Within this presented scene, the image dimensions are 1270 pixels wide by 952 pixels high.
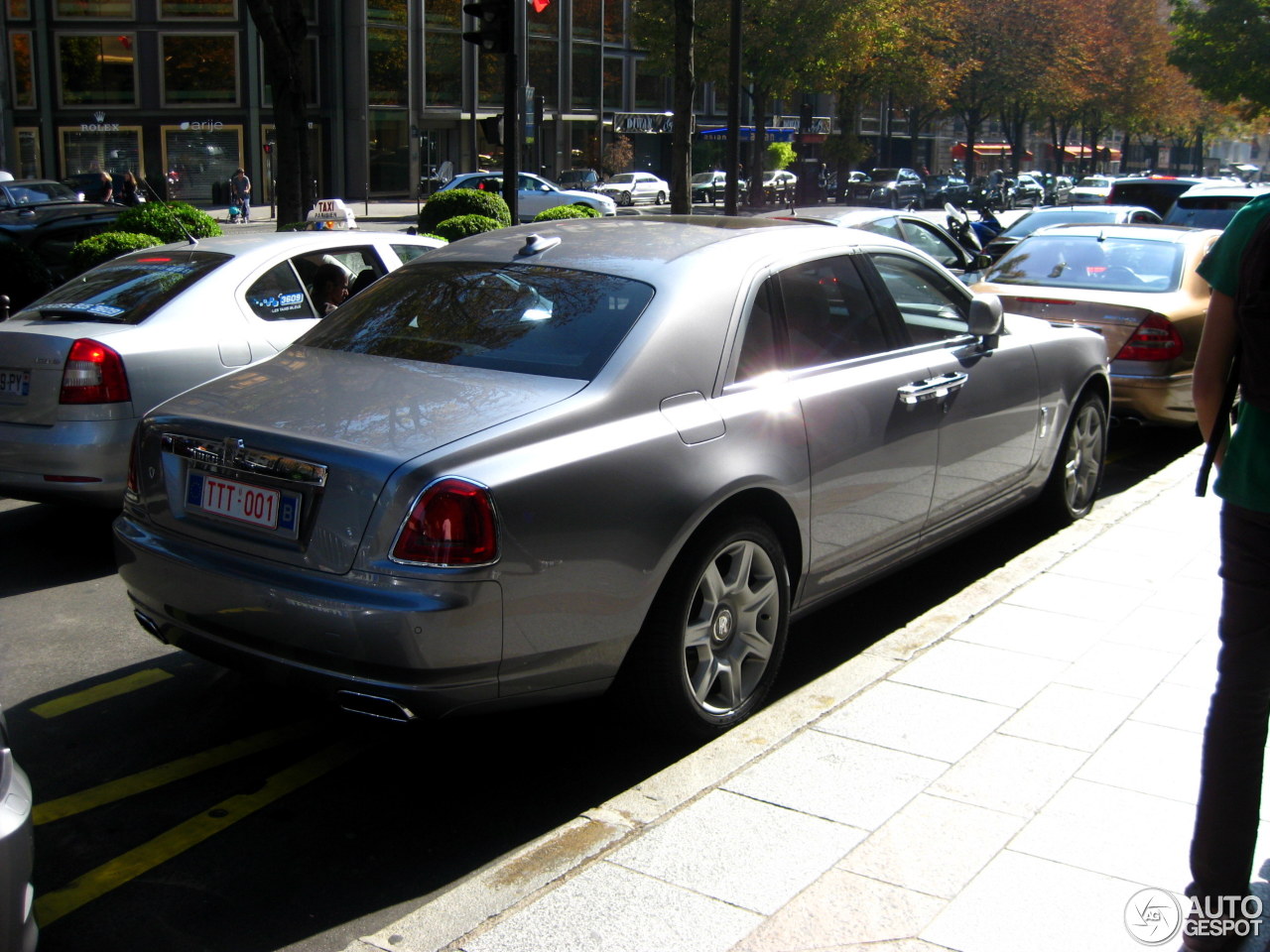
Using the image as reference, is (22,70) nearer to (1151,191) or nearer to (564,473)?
(1151,191)

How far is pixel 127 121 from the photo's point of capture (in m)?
48.8

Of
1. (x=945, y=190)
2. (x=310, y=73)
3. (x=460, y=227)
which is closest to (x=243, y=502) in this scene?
(x=460, y=227)

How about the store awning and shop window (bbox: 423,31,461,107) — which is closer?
shop window (bbox: 423,31,461,107)

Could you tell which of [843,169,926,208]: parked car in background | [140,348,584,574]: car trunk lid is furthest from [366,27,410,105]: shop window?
[140,348,584,574]: car trunk lid

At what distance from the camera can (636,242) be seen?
486 cm

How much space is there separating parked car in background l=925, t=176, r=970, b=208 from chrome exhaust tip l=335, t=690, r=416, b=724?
47.1 m

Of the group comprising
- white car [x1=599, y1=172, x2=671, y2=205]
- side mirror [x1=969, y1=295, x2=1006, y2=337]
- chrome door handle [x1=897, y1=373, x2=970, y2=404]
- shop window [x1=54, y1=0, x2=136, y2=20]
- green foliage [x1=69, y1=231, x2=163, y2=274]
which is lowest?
chrome door handle [x1=897, y1=373, x2=970, y2=404]

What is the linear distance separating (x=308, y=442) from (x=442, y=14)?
52.7 m

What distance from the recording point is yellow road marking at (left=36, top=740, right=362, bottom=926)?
11.0 feet

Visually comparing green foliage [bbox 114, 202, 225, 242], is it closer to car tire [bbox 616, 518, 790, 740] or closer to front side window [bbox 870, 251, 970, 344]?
front side window [bbox 870, 251, 970, 344]

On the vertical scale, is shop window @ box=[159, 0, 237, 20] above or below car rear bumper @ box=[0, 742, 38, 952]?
above

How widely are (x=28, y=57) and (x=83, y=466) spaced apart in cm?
4865

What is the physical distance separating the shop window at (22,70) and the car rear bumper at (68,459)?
1887 inches
